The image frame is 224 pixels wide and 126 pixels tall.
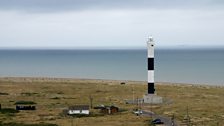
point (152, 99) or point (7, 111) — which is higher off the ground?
point (152, 99)

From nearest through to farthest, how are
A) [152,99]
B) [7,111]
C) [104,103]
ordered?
[7,111] → [152,99] → [104,103]

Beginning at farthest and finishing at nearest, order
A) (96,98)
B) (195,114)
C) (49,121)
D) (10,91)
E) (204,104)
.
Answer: (10,91) → (96,98) → (204,104) → (195,114) → (49,121)

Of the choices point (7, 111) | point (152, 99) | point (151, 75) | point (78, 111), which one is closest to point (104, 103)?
point (152, 99)

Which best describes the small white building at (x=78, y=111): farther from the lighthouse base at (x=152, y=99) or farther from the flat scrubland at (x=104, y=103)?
the lighthouse base at (x=152, y=99)

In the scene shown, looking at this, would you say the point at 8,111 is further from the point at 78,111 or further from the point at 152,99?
the point at 152,99

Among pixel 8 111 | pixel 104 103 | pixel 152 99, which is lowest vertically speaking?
pixel 8 111

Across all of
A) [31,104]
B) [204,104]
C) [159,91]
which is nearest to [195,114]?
[204,104]

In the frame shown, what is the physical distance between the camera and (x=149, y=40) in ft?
242

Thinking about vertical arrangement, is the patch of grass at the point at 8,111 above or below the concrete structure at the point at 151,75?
below

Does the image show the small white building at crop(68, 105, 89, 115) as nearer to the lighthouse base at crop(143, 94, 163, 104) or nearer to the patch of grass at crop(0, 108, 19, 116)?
the patch of grass at crop(0, 108, 19, 116)

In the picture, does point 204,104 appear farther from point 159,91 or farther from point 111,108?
point 159,91

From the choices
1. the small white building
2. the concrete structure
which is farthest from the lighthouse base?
the small white building

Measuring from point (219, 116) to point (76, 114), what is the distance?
1895cm

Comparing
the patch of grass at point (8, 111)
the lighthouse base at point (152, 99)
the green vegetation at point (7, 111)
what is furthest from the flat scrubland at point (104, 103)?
the lighthouse base at point (152, 99)
